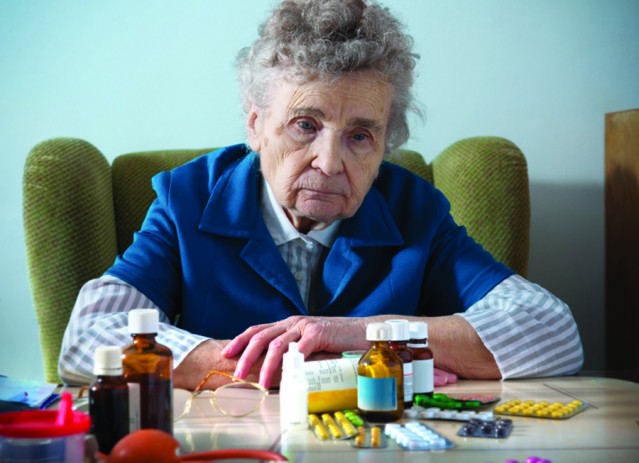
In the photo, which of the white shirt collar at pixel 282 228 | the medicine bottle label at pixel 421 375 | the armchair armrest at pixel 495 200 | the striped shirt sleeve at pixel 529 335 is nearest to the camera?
the medicine bottle label at pixel 421 375

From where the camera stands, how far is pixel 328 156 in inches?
61.2

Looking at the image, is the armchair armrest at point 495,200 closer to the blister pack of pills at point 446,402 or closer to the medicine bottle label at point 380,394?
the blister pack of pills at point 446,402

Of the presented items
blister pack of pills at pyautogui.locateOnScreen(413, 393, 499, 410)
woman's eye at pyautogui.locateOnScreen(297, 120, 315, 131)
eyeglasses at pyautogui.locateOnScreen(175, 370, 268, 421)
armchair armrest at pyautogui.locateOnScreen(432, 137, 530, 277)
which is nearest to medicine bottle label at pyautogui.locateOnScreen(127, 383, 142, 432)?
eyeglasses at pyautogui.locateOnScreen(175, 370, 268, 421)

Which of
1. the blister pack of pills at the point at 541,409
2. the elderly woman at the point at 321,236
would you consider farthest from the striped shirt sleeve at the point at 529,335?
the blister pack of pills at the point at 541,409

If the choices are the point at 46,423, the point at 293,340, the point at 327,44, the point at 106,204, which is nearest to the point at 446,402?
the point at 293,340

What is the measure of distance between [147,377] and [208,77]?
1.65m

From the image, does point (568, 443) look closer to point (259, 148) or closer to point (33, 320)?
point (259, 148)

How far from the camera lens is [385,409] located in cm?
98

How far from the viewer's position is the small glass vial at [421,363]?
1.11 meters

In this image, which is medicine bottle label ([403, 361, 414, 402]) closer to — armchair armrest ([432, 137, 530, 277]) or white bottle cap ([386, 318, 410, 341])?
white bottle cap ([386, 318, 410, 341])

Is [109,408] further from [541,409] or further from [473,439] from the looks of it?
[541,409]

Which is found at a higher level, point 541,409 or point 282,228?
point 282,228

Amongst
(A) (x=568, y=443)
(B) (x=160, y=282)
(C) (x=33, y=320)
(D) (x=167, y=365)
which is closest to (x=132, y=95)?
(C) (x=33, y=320)

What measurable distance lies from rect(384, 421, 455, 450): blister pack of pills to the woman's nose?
0.72 meters
